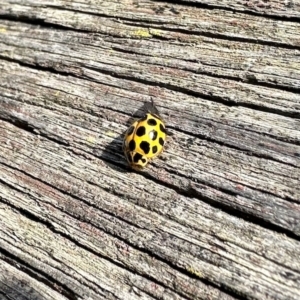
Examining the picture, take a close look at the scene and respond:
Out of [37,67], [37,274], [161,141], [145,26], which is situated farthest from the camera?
[37,67]

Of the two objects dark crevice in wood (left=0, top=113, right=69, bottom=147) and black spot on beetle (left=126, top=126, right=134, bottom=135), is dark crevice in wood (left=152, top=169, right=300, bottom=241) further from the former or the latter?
dark crevice in wood (left=0, top=113, right=69, bottom=147)

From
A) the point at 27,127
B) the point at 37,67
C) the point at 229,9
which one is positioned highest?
the point at 229,9

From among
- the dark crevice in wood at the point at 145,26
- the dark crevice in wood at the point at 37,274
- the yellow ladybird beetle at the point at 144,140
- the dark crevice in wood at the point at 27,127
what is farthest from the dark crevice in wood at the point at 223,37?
the dark crevice in wood at the point at 37,274

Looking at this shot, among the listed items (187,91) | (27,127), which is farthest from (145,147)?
(27,127)

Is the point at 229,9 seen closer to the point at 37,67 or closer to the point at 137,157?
the point at 137,157

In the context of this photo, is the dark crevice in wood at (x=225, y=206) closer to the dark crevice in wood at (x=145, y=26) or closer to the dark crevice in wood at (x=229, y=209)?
the dark crevice in wood at (x=229, y=209)

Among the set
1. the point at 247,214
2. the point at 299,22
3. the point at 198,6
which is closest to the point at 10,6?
the point at 198,6
